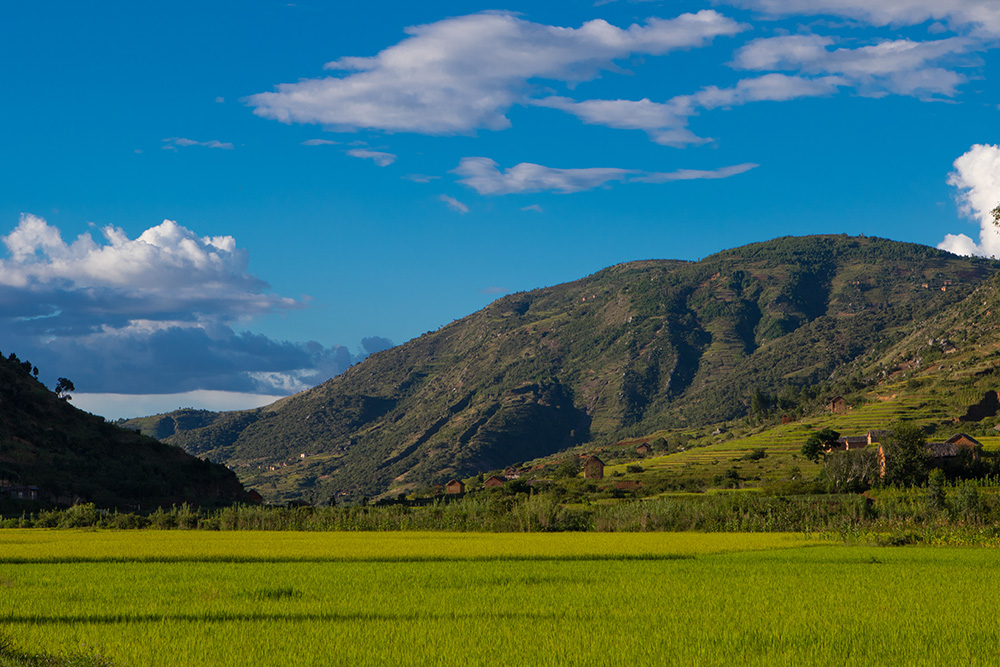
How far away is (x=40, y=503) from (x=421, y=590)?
83.0 metres

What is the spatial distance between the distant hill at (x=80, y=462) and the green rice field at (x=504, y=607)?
6544cm

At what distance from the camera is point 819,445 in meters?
121

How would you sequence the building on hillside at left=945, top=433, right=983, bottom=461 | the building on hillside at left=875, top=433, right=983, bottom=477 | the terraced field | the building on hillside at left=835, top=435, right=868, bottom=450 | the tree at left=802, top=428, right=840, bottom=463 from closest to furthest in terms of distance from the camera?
the building on hillside at left=875, top=433, right=983, bottom=477 → the building on hillside at left=945, top=433, right=983, bottom=461 → the terraced field → the tree at left=802, top=428, right=840, bottom=463 → the building on hillside at left=835, top=435, right=868, bottom=450

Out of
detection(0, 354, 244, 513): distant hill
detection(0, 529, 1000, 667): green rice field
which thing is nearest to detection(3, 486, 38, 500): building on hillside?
detection(0, 354, 244, 513): distant hill

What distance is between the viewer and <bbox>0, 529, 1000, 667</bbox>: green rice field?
15.6 m

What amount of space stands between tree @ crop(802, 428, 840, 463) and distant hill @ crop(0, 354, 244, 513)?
82838 mm

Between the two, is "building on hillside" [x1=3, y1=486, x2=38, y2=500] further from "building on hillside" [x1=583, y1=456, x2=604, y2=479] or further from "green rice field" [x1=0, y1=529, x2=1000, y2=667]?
"building on hillside" [x1=583, y1=456, x2=604, y2=479]

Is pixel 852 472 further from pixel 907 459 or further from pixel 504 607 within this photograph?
pixel 504 607

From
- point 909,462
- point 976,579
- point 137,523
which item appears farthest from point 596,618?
point 909,462

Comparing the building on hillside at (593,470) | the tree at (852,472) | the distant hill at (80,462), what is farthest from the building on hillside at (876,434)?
the distant hill at (80,462)

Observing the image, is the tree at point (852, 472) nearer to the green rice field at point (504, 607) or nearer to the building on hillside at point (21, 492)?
the green rice field at point (504, 607)

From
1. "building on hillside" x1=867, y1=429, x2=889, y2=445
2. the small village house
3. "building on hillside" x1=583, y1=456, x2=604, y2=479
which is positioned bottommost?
"building on hillside" x1=583, y1=456, x2=604, y2=479

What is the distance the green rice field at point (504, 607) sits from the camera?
15.6 m

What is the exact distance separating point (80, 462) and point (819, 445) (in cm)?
10189
